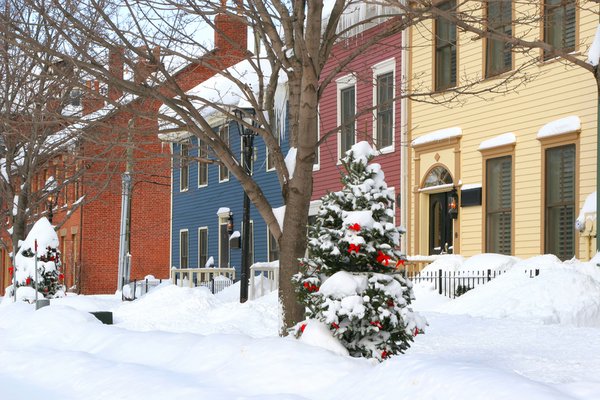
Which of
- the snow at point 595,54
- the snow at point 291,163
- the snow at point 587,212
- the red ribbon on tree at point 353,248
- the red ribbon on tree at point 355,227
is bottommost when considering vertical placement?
the red ribbon on tree at point 353,248

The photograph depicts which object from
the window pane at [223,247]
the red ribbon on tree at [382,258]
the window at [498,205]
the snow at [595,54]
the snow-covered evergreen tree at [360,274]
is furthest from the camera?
the window pane at [223,247]

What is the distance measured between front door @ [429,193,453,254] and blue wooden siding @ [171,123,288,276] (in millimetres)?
7311

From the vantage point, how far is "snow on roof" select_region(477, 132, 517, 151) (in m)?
A: 20.8

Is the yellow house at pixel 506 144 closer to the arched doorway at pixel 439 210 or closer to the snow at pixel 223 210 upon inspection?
the arched doorway at pixel 439 210

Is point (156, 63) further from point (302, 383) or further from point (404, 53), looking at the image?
point (404, 53)

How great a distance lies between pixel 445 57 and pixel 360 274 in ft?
46.1

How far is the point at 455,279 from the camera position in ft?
67.2

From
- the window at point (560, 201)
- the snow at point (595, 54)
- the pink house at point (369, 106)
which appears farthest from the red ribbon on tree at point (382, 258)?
the pink house at point (369, 106)

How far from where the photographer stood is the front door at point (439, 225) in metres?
22.8

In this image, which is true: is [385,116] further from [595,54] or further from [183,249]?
[183,249]

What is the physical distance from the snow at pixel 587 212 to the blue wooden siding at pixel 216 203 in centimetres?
1285

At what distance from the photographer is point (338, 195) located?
33.2 ft

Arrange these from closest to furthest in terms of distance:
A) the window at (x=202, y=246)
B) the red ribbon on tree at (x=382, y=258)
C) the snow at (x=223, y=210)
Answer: the red ribbon on tree at (x=382, y=258), the snow at (x=223, y=210), the window at (x=202, y=246)

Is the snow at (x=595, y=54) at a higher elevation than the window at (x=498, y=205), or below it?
higher
